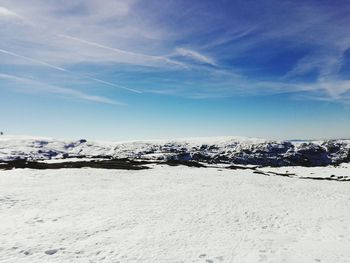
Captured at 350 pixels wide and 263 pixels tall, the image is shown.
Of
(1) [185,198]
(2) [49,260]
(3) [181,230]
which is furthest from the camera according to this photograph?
(1) [185,198]

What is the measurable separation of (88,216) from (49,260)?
6149 millimetres

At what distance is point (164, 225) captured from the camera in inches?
618

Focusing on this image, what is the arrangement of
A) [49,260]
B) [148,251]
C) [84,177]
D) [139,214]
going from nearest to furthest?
[49,260], [148,251], [139,214], [84,177]

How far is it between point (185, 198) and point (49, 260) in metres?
13.8

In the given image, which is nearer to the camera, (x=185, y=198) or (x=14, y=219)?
(x=14, y=219)

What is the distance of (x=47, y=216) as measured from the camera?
16.1m

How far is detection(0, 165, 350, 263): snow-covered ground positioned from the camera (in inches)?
465

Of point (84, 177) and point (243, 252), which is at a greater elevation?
point (84, 177)

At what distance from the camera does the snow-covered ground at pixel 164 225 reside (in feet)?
38.7

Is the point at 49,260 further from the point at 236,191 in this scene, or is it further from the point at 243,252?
the point at 236,191

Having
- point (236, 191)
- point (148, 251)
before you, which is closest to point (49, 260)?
point (148, 251)

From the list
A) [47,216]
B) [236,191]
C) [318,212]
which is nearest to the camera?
[47,216]

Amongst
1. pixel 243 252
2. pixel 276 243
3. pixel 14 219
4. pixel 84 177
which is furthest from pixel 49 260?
pixel 84 177

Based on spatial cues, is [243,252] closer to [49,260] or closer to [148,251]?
[148,251]
